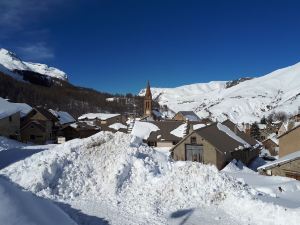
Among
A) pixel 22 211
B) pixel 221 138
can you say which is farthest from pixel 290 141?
pixel 22 211

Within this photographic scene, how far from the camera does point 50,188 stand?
20.3 metres

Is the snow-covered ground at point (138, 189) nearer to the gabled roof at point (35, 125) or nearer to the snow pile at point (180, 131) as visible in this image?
the snow pile at point (180, 131)

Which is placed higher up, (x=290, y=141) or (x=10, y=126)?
(x=10, y=126)

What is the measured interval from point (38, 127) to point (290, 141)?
3860 centimetres

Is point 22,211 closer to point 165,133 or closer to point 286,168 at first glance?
point 286,168

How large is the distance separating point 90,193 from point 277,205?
33.0 ft

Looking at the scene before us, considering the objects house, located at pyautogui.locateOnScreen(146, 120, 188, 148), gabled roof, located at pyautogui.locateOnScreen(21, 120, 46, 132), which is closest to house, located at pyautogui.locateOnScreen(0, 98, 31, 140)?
gabled roof, located at pyautogui.locateOnScreen(21, 120, 46, 132)

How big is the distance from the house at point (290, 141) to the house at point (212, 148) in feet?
17.9

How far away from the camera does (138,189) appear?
20.8 m

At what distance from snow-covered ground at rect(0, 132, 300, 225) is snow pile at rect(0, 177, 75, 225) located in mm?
3973

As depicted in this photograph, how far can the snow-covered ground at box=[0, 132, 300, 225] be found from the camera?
17.1 meters

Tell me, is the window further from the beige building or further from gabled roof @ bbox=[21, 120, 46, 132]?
gabled roof @ bbox=[21, 120, 46, 132]

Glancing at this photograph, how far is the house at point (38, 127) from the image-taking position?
57.1 meters

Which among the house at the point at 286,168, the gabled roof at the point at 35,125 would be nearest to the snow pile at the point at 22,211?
the house at the point at 286,168
